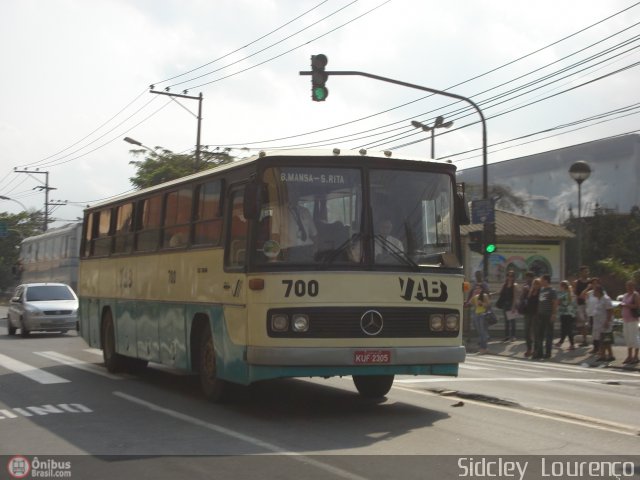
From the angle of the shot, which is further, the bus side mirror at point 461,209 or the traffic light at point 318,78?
the traffic light at point 318,78

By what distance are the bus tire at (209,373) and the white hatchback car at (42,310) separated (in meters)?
15.7

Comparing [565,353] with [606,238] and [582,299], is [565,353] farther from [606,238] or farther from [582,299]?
[606,238]

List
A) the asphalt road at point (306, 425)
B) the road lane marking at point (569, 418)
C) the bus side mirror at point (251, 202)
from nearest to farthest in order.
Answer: the asphalt road at point (306, 425)
the road lane marking at point (569, 418)
the bus side mirror at point (251, 202)

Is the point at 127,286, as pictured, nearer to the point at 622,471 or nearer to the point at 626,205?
the point at 622,471

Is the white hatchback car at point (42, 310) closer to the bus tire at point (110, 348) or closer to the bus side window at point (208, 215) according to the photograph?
the bus tire at point (110, 348)

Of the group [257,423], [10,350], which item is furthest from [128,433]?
[10,350]

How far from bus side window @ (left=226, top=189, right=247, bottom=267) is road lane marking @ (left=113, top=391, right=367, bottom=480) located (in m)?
1.82

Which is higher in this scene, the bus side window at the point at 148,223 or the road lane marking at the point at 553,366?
the bus side window at the point at 148,223

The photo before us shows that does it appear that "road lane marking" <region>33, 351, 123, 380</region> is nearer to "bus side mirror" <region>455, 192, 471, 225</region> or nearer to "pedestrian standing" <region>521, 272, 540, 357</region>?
"bus side mirror" <region>455, 192, 471, 225</region>

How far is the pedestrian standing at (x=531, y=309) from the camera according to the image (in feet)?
67.2

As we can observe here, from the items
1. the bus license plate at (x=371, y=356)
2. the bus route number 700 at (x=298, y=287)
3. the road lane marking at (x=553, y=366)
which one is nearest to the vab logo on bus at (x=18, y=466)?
the bus route number 700 at (x=298, y=287)

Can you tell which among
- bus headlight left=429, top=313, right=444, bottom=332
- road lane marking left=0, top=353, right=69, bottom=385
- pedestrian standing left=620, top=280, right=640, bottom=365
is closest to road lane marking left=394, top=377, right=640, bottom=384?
pedestrian standing left=620, top=280, right=640, bottom=365

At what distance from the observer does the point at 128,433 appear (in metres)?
9.23

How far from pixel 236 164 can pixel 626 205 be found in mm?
47858
